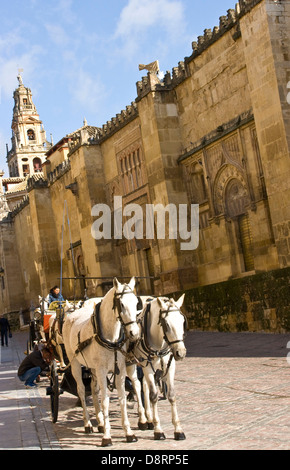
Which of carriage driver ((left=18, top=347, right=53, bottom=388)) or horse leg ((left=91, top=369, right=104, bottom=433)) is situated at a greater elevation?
carriage driver ((left=18, top=347, right=53, bottom=388))

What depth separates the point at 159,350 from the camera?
7184mm

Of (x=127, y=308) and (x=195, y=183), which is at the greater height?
(x=195, y=183)

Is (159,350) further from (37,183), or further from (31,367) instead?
(37,183)

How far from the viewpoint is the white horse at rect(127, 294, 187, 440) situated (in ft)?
22.3

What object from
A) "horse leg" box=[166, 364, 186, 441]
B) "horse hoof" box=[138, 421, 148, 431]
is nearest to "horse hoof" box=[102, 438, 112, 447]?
"horse leg" box=[166, 364, 186, 441]

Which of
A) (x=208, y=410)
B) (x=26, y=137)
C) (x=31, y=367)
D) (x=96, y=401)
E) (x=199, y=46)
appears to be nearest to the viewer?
(x=96, y=401)

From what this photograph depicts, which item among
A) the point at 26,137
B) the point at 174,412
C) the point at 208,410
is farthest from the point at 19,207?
the point at 26,137

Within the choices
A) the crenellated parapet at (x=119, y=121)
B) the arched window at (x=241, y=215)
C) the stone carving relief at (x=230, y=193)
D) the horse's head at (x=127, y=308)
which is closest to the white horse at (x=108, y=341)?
the horse's head at (x=127, y=308)

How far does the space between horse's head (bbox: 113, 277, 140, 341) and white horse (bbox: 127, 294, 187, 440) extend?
0.26m

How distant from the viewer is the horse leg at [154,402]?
6.80m

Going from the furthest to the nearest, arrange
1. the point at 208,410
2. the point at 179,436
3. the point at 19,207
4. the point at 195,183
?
the point at 19,207 → the point at 195,183 → the point at 208,410 → the point at 179,436

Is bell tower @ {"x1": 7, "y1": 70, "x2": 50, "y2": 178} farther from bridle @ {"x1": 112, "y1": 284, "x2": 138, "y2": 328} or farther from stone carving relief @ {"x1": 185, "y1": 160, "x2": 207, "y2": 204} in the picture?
bridle @ {"x1": 112, "y1": 284, "x2": 138, "y2": 328}

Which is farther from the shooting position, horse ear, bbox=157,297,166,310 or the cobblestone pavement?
horse ear, bbox=157,297,166,310

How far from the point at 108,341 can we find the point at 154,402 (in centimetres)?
78
